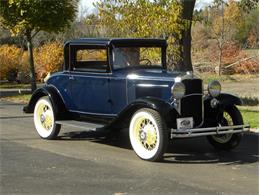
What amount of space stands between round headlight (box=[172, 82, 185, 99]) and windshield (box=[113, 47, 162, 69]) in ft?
4.66

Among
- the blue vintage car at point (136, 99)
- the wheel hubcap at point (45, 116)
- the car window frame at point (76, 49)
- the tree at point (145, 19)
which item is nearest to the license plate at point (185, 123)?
the blue vintage car at point (136, 99)

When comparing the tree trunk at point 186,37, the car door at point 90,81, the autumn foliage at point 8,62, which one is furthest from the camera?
the autumn foliage at point 8,62

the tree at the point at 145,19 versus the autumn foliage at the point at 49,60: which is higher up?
the tree at the point at 145,19

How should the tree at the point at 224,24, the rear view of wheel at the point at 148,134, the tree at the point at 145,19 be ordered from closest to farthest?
the rear view of wheel at the point at 148,134
the tree at the point at 145,19
the tree at the point at 224,24

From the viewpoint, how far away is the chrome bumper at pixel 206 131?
24.1 ft

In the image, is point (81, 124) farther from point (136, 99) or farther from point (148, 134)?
point (148, 134)

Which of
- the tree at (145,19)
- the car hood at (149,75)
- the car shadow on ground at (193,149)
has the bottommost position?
the car shadow on ground at (193,149)

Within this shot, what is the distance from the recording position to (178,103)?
7684 millimetres

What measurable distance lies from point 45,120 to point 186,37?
274 inches

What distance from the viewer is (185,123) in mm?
7637

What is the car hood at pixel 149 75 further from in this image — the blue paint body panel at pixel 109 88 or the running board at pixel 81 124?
the running board at pixel 81 124

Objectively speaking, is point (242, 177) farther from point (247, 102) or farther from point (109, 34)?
point (109, 34)

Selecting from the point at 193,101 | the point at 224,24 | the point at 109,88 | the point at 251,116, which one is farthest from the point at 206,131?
the point at 224,24

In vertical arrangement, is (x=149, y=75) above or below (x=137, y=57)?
below
